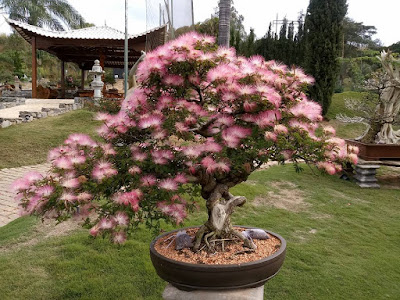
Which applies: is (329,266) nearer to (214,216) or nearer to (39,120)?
(214,216)

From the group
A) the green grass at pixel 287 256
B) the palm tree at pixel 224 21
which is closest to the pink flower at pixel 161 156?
the green grass at pixel 287 256

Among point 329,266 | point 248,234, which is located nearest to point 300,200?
point 329,266

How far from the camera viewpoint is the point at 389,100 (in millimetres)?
6617

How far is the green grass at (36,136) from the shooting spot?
289 inches

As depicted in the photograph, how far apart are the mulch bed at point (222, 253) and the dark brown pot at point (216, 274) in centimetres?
7

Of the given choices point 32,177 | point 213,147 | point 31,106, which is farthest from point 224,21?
point 31,106

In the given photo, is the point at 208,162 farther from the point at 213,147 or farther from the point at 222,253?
the point at 222,253

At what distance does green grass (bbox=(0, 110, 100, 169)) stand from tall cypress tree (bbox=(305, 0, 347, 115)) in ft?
25.6

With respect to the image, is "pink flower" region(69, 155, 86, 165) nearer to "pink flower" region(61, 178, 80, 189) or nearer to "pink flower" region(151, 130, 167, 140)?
"pink flower" region(61, 178, 80, 189)

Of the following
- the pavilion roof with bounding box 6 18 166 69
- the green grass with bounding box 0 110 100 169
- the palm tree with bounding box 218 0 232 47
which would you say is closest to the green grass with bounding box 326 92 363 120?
the pavilion roof with bounding box 6 18 166 69

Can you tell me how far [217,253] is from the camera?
6.50 feet

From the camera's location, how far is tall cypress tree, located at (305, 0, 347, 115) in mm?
12484

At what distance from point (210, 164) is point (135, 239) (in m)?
2.18

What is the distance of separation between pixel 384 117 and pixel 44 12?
18.8 meters
